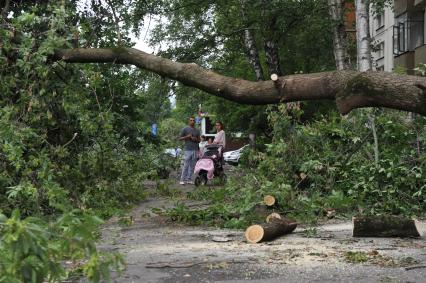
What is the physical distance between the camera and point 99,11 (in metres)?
11.4

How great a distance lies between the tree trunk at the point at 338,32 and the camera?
17.2 m

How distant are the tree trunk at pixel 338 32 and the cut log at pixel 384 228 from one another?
32.6 ft

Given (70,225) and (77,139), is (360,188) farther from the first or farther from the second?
(70,225)

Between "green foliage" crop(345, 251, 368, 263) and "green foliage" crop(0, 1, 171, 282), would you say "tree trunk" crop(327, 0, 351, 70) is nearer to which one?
"green foliage" crop(0, 1, 171, 282)

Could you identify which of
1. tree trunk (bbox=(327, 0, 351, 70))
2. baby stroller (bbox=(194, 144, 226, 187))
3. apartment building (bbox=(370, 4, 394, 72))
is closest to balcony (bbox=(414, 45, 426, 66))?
tree trunk (bbox=(327, 0, 351, 70))

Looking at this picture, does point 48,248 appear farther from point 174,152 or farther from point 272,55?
point 272,55

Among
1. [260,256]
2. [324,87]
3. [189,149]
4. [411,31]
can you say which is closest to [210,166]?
[189,149]

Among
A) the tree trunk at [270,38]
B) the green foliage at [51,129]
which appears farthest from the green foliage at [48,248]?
the tree trunk at [270,38]

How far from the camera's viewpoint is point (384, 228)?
768 cm

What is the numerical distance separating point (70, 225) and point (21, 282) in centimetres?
33

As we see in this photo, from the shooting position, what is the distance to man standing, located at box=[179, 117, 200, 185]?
15.5 m

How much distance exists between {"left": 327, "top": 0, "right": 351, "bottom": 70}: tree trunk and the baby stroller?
4299mm

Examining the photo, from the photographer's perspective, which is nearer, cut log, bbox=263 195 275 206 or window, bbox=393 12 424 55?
cut log, bbox=263 195 275 206

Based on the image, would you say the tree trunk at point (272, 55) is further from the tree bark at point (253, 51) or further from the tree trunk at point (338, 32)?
the tree trunk at point (338, 32)
